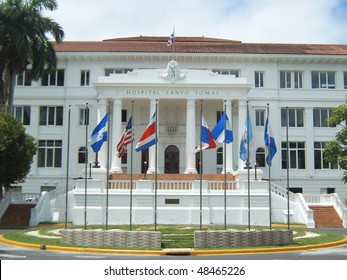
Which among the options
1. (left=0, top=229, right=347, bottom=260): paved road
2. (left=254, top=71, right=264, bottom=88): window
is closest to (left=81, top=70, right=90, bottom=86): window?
(left=254, top=71, right=264, bottom=88): window

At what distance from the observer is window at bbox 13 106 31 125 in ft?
152

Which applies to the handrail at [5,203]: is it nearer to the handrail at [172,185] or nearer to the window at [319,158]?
the handrail at [172,185]

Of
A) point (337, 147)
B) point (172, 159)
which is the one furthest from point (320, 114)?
point (172, 159)

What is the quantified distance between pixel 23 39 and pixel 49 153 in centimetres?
1263

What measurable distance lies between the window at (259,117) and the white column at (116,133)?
536 inches

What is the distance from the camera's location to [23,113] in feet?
153

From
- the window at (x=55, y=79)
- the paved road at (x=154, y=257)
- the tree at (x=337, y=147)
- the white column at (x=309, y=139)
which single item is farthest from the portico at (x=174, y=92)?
the paved road at (x=154, y=257)

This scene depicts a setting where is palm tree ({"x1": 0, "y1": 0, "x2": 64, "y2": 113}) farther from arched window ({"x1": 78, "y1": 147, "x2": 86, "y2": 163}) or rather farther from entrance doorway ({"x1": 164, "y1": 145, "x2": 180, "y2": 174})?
entrance doorway ({"x1": 164, "y1": 145, "x2": 180, "y2": 174})

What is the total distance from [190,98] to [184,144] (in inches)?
237

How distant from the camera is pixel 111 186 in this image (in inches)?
1345

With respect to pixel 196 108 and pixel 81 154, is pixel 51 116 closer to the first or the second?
pixel 81 154

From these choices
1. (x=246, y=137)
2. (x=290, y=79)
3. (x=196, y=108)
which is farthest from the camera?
(x=290, y=79)

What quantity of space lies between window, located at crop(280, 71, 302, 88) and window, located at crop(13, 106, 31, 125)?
79.8ft

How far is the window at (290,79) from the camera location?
46875 millimetres
